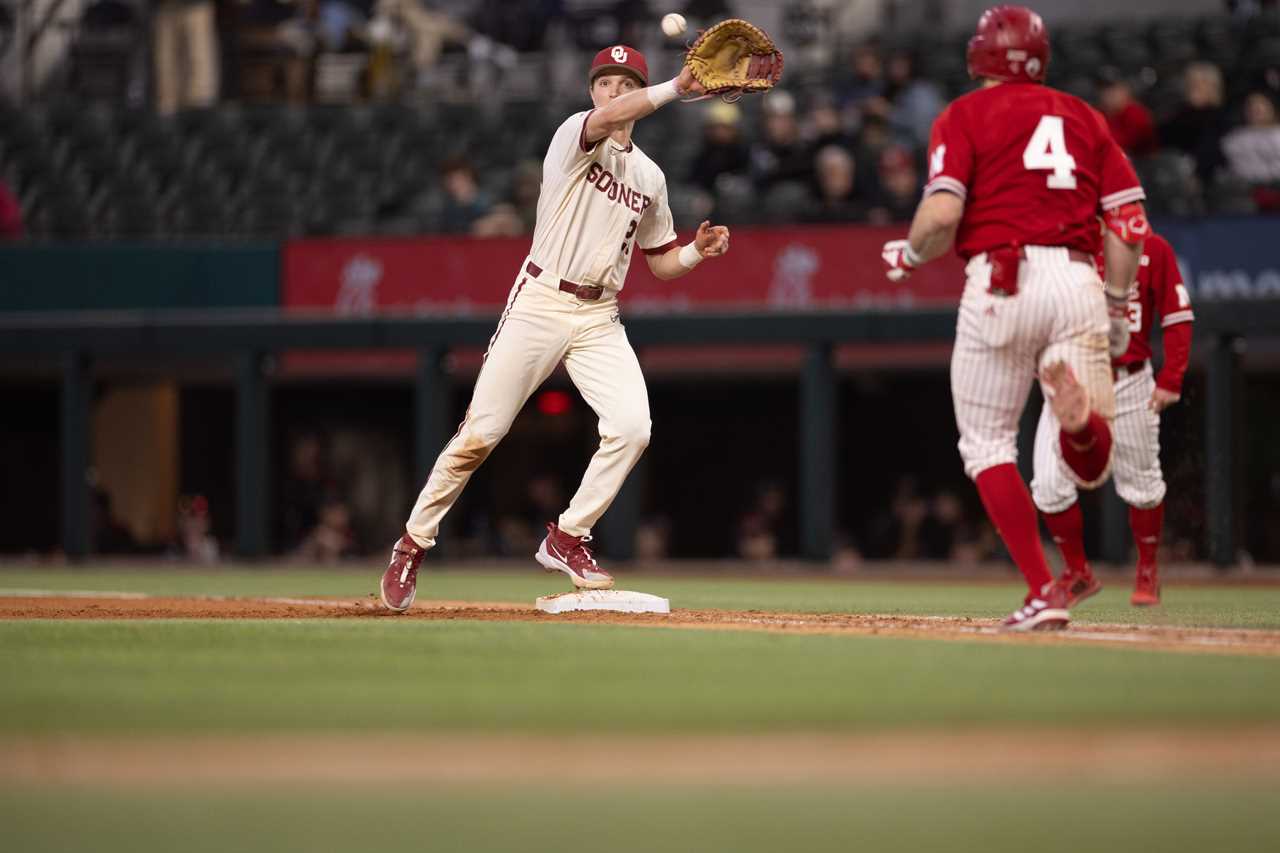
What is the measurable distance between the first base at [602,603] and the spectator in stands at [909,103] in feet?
27.4

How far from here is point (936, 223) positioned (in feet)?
18.7

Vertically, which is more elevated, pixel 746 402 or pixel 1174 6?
pixel 1174 6

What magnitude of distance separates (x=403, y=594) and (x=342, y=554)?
9769 mm

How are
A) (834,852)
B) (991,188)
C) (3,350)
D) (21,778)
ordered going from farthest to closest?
1. (3,350)
2. (991,188)
3. (21,778)
4. (834,852)

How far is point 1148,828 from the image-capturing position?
9.30ft

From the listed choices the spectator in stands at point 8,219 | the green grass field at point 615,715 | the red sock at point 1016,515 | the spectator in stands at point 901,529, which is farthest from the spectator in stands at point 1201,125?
the spectator in stands at point 8,219

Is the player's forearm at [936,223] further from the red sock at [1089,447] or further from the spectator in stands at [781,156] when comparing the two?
the spectator in stands at [781,156]

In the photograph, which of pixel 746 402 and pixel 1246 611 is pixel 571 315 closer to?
pixel 1246 611

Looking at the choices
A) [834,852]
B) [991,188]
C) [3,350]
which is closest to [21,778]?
[834,852]

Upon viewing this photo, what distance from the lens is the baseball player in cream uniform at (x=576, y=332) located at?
6957 millimetres

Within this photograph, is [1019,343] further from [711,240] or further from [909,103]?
[909,103]

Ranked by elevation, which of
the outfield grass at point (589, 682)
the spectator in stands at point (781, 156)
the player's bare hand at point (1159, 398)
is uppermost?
the spectator in stands at point (781, 156)

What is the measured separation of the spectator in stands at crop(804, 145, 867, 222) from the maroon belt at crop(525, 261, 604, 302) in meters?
7.69

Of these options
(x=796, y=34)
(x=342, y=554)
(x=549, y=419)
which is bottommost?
(x=342, y=554)
